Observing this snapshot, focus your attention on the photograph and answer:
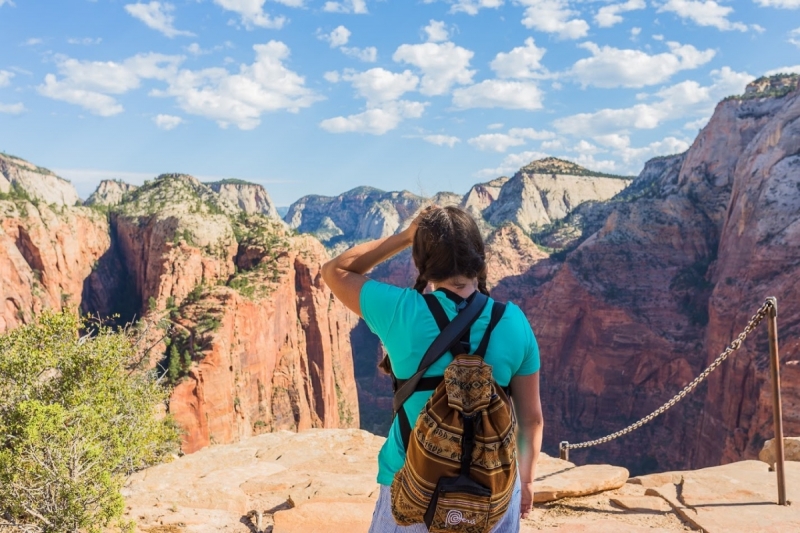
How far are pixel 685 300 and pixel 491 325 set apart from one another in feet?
172

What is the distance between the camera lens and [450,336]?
2484 mm

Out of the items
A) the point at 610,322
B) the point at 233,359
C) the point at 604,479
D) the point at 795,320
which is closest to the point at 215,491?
the point at 604,479

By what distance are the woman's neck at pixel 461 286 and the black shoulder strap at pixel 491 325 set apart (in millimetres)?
151

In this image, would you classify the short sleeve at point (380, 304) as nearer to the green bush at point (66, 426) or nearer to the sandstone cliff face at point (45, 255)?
the green bush at point (66, 426)

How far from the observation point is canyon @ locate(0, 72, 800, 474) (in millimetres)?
33750

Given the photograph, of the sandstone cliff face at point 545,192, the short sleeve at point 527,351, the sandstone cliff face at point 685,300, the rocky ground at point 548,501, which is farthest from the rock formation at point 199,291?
the sandstone cliff face at point 545,192

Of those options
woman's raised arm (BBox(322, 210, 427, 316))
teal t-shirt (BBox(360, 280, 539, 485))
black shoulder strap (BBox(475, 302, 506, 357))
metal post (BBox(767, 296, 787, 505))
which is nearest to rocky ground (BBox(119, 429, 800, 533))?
metal post (BBox(767, 296, 787, 505))

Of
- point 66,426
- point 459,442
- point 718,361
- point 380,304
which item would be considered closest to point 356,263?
point 380,304

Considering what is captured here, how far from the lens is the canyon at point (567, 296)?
33.8 meters

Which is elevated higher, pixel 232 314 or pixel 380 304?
pixel 380 304

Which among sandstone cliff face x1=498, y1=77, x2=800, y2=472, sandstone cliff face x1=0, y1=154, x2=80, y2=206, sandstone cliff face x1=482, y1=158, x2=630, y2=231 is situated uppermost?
sandstone cliff face x1=0, y1=154, x2=80, y2=206

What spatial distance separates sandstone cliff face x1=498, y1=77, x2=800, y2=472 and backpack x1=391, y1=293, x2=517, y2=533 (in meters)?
34.8

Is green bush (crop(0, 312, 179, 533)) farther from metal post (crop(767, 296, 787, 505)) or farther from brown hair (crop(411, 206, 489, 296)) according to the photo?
metal post (crop(767, 296, 787, 505))

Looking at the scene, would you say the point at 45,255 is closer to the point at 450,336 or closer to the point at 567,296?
the point at 450,336
